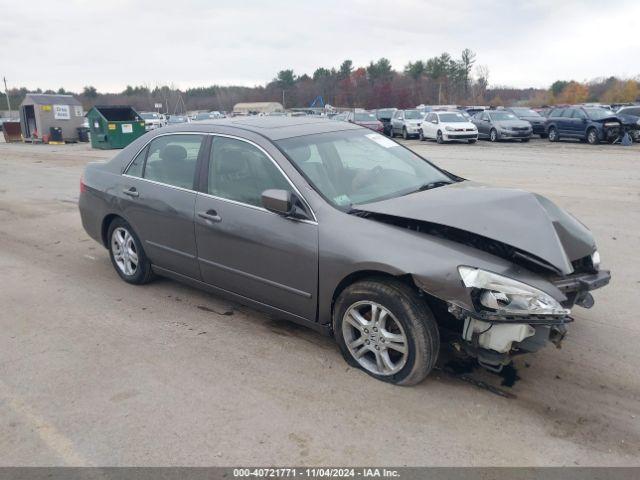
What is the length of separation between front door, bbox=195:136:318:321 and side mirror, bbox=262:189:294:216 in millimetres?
94

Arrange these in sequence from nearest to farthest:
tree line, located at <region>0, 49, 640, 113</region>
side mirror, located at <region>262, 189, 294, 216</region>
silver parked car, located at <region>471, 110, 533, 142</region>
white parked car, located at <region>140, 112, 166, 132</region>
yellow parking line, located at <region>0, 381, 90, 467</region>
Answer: yellow parking line, located at <region>0, 381, 90, 467</region>, side mirror, located at <region>262, 189, 294, 216</region>, silver parked car, located at <region>471, 110, 533, 142</region>, white parked car, located at <region>140, 112, 166, 132</region>, tree line, located at <region>0, 49, 640, 113</region>

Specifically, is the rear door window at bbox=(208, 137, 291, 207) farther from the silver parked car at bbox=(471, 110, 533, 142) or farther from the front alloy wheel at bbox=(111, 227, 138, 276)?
the silver parked car at bbox=(471, 110, 533, 142)

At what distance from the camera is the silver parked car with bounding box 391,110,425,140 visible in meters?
28.6

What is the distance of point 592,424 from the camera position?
10.2ft

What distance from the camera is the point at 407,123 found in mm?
28797

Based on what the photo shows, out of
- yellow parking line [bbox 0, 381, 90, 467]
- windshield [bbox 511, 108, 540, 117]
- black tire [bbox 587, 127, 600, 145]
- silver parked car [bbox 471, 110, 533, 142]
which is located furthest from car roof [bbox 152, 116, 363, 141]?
windshield [bbox 511, 108, 540, 117]

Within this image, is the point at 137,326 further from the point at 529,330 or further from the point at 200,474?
the point at 529,330

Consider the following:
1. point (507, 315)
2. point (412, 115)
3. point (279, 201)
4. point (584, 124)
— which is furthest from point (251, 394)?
point (412, 115)

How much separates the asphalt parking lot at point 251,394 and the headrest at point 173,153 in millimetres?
1273

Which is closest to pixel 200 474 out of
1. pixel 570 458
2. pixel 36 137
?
pixel 570 458

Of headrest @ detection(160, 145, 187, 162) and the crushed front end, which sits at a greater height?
headrest @ detection(160, 145, 187, 162)

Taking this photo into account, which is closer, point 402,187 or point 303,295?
point 303,295

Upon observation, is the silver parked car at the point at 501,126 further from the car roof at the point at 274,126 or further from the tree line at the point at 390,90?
the tree line at the point at 390,90

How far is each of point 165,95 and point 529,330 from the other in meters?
109
